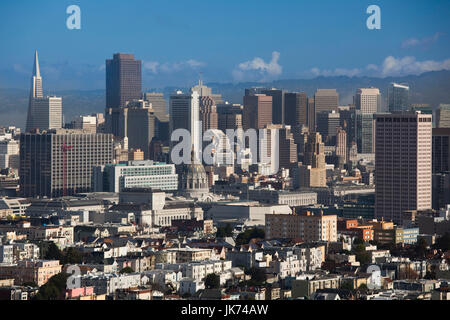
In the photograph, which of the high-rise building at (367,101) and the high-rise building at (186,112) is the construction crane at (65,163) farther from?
the high-rise building at (186,112)

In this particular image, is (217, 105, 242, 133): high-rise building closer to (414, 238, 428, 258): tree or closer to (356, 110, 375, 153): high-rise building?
(356, 110, 375, 153): high-rise building

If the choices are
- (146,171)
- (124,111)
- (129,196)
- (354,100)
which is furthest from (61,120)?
(129,196)

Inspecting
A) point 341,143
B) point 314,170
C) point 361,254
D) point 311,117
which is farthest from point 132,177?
point 311,117

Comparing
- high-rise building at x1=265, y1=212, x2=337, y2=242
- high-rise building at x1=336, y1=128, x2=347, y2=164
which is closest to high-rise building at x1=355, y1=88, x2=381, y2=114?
high-rise building at x1=336, y1=128, x2=347, y2=164

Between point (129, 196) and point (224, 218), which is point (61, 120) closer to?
point (129, 196)

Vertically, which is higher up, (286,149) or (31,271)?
(286,149)

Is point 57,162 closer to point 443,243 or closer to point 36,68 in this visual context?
point 36,68
